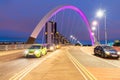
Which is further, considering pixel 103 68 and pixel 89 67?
pixel 89 67

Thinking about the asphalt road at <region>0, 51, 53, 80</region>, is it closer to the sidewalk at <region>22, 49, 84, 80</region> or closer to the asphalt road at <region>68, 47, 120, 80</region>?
the sidewalk at <region>22, 49, 84, 80</region>

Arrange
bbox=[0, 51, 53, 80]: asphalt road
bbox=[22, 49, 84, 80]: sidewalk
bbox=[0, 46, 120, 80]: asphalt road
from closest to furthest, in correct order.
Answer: bbox=[22, 49, 84, 80]: sidewalk, bbox=[0, 51, 53, 80]: asphalt road, bbox=[0, 46, 120, 80]: asphalt road

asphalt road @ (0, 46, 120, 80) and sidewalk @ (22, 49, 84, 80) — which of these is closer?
sidewalk @ (22, 49, 84, 80)

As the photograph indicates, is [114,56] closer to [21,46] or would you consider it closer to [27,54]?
[27,54]

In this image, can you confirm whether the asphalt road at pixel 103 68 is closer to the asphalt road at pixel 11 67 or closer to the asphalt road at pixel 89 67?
the asphalt road at pixel 89 67

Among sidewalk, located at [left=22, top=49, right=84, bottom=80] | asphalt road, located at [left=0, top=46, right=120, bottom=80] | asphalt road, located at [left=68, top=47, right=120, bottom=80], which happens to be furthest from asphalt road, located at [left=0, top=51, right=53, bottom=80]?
asphalt road, located at [left=68, top=47, right=120, bottom=80]

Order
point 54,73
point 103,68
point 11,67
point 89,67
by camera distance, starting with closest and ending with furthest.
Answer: point 54,73
point 11,67
point 103,68
point 89,67

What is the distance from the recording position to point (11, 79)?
11227 millimetres

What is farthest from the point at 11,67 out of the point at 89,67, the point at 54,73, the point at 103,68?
the point at 103,68

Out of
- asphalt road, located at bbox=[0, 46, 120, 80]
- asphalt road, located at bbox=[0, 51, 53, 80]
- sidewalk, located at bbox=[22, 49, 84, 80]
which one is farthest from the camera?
asphalt road, located at bbox=[0, 46, 120, 80]

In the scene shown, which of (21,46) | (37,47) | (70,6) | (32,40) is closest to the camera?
(37,47)

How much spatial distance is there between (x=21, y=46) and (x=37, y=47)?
20385 millimetres

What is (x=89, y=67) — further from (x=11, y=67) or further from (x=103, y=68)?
(x=11, y=67)

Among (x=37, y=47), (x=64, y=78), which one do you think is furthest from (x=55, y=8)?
(x=64, y=78)
